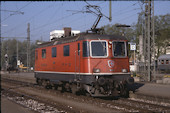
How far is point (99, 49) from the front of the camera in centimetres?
1338

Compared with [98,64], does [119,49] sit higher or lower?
higher

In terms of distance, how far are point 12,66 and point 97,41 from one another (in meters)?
48.3

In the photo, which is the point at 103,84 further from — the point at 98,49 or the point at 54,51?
the point at 54,51

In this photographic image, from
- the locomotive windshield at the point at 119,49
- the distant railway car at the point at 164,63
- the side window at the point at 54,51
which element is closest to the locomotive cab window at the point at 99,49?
the locomotive windshield at the point at 119,49

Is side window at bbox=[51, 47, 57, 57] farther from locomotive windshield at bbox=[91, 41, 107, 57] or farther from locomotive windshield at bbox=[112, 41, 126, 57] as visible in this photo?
locomotive windshield at bbox=[112, 41, 126, 57]

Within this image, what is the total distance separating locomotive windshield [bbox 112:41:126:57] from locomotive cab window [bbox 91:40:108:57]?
532mm

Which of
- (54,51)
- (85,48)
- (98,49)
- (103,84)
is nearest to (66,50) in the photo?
(54,51)

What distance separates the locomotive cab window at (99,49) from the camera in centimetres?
1327

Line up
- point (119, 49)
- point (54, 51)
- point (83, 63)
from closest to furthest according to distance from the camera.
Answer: point (83, 63), point (119, 49), point (54, 51)

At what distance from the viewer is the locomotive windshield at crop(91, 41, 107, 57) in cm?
1327

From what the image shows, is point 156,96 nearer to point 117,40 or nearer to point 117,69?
point 117,69

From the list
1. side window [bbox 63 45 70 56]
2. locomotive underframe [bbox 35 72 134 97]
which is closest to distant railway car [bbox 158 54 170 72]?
locomotive underframe [bbox 35 72 134 97]

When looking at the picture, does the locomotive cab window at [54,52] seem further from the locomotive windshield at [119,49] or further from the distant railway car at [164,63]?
the distant railway car at [164,63]

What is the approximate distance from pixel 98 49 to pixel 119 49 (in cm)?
123
